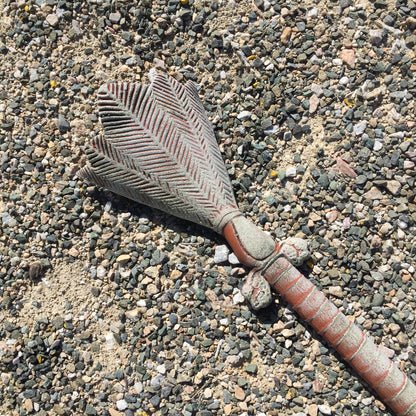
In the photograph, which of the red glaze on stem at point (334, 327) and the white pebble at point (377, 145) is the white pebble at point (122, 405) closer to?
the red glaze on stem at point (334, 327)

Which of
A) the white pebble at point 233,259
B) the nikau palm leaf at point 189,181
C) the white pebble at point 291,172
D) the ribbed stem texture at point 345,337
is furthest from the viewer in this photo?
the white pebble at point 291,172

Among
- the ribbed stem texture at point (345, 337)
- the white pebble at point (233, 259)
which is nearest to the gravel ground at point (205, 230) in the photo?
the white pebble at point (233, 259)

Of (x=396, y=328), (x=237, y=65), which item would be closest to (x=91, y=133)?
(x=237, y=65)

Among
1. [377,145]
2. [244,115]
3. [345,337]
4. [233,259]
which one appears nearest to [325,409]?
[345,337]

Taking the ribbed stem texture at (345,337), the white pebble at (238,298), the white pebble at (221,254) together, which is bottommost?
the white pebble at (238,298)

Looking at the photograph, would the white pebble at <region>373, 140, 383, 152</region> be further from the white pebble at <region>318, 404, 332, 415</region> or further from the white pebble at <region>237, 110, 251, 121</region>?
the white pebble at <region>318, 404, 332, 415</region>

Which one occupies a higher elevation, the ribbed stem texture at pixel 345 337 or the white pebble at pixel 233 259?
the ribbed stem texture at pixel 345 337
